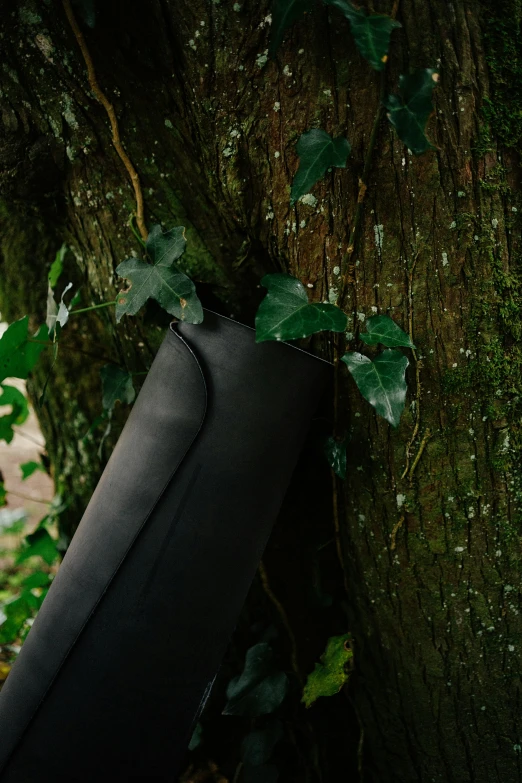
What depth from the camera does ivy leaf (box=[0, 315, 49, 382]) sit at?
1354 mm

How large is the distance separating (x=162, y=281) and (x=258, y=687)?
1.06 metres

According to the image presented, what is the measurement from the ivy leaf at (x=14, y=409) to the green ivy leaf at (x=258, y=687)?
36.0 inches

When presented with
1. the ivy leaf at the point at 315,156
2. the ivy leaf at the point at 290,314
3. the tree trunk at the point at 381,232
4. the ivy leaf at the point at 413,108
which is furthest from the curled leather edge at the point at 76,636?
the ivy leaf at the point at 413,108

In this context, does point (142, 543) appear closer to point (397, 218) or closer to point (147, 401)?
point (147, 401)

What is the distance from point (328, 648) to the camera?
57.9 inches

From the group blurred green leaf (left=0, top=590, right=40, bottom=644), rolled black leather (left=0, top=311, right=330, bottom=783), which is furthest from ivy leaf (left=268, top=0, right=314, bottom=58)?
blurred green leaf (left=0, top=590, right=40, bottom=644)

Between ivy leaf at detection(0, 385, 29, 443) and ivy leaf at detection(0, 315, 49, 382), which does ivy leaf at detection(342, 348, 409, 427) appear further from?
ivy leaf at detection(0, 385, 29, 443)

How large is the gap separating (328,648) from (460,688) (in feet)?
1.09

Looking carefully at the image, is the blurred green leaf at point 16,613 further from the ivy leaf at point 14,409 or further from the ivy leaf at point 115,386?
the ivy leaf at point 115,386

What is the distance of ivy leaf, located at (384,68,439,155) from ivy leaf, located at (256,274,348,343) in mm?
339

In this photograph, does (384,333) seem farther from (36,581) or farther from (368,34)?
(36,581)

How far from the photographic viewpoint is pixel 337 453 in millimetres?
1299

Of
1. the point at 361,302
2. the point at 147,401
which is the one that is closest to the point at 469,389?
the point at 361,302

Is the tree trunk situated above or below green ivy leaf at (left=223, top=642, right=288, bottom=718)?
above
